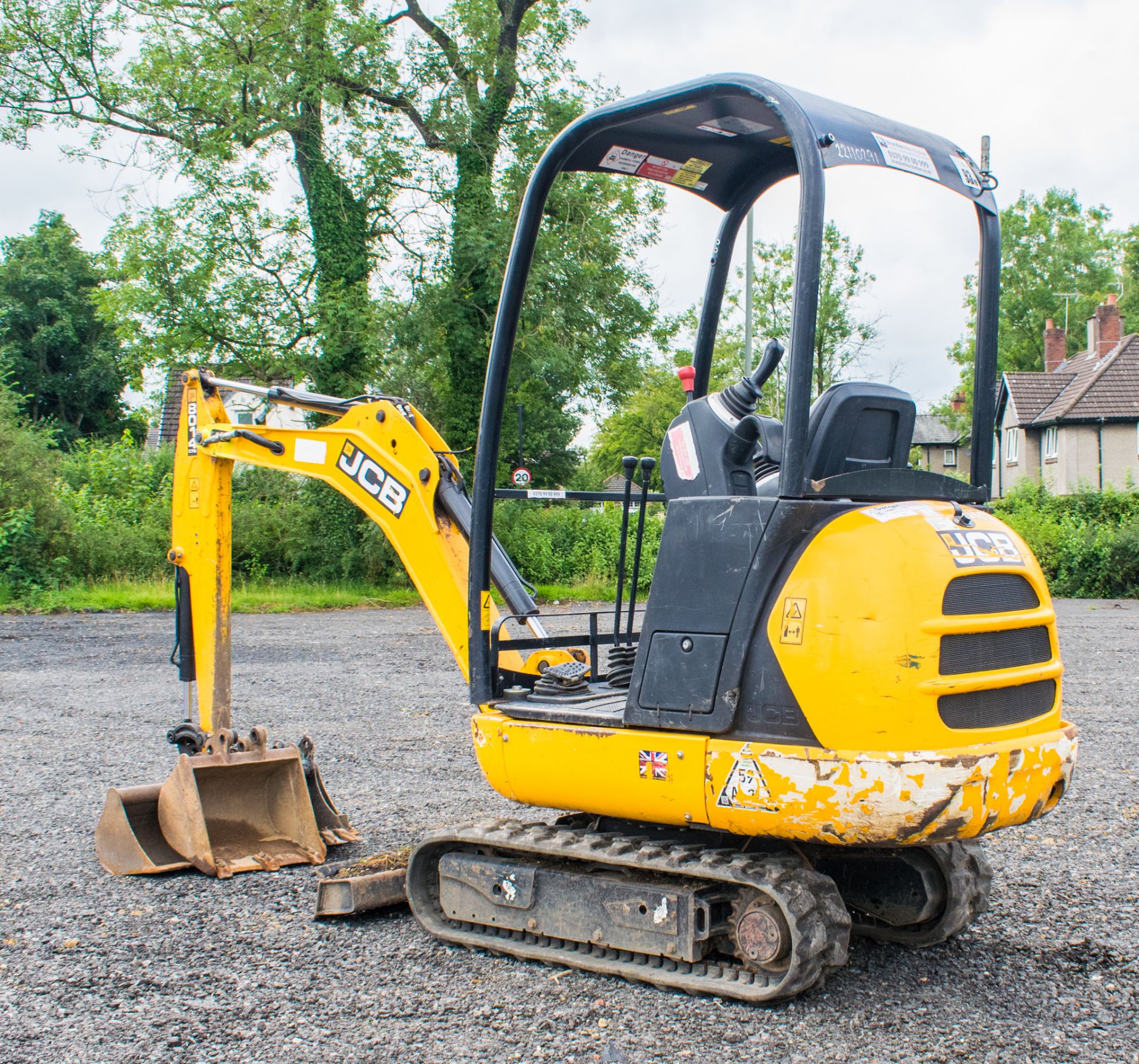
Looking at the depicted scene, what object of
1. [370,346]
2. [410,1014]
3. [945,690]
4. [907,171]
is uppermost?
[370,346]

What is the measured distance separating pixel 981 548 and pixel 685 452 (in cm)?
96

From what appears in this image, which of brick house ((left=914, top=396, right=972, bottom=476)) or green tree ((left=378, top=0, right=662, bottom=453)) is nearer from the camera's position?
green tree ((left=378, top=0, right=662, bottom=453))

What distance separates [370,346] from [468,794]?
15826mm

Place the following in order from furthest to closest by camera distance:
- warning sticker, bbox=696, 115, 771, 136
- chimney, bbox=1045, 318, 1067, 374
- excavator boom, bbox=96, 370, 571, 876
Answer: chimney, bbox=1045, 318, 1067, 374 → excavator boom, bbox=96, 370, 571, 876 → warning sticker, bbox=696, 115, 771, 136

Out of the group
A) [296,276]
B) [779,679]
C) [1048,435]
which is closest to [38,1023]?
[779,679]

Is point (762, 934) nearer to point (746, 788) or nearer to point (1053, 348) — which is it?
point (746, 788)

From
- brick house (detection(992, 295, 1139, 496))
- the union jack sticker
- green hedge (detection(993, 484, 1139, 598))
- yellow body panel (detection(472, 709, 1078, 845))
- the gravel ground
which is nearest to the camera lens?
yellow body panel (detection(472, 709, 1078, 845))

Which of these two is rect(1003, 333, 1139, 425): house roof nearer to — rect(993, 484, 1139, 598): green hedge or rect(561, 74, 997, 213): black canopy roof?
rect(993, 484, 1139, 598): green hedge

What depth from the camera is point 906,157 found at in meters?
3.59

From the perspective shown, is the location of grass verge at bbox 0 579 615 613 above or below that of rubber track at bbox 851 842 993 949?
above

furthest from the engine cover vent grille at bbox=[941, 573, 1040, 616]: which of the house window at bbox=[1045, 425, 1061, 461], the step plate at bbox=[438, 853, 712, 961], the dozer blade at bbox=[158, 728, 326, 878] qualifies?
the house window at bbox=[1045, 425, 1061, 461]

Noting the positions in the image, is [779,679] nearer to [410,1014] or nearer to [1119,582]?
[410,1014]

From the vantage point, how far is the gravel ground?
3297 millimetres

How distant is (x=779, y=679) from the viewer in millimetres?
3348
